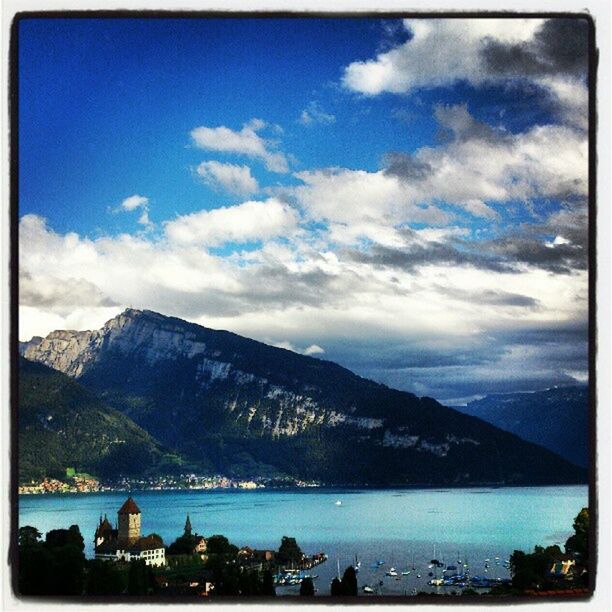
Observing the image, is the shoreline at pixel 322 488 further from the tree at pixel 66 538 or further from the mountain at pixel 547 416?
the tree at pixel 66 538

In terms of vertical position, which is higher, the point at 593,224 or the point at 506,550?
the point at 593,224

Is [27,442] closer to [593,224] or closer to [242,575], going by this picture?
[242,575]

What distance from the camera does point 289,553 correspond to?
786 cm

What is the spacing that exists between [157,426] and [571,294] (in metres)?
4.11

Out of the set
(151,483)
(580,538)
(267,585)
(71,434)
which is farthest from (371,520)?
(71,434)

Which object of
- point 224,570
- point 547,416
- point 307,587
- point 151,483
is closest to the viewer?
point 307,587

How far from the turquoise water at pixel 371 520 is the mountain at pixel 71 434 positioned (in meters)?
0.36

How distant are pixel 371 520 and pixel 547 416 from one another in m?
1.68

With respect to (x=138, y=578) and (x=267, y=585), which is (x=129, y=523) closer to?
(x=138, y=578)

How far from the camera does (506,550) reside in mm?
7980

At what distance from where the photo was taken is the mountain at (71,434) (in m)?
8.23

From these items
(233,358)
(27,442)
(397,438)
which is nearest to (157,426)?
(233,358)

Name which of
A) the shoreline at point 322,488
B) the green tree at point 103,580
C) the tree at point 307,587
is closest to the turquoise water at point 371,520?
the shoreline at point 322,488

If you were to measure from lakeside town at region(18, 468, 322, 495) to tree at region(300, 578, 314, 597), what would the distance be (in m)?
2.03
